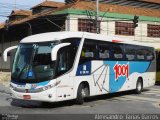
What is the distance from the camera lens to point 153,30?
57.4 m

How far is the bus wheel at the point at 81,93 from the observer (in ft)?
56.6

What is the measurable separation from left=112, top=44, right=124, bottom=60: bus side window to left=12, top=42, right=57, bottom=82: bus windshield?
4.72 metres

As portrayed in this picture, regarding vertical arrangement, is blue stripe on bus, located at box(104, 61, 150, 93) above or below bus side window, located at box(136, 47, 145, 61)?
below

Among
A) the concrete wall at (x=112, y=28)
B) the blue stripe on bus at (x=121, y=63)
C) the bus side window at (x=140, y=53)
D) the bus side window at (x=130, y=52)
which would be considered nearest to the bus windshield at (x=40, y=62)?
the blue stripe on bus at (x=121, y=63)

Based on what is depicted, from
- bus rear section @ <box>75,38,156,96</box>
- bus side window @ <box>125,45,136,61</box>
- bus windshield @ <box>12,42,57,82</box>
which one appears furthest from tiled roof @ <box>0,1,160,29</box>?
bus windshield @ <box>12,42,57,82</box>

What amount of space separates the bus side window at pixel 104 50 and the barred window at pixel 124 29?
33.9 metres

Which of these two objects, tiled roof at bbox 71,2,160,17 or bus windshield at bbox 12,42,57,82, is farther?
tiled roof at bbox 71,2,160,17

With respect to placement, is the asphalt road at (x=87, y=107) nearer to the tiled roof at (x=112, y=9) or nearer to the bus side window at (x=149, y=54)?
the bus side window at (x=149, y=54)

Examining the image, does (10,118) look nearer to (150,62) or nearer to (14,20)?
(150,62)

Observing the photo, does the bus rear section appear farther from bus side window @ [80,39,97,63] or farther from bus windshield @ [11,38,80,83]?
bus windshield @ [11,38,80,83]

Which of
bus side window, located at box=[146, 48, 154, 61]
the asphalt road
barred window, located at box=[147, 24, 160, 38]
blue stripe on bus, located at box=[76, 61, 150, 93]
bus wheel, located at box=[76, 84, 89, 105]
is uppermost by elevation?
barred window, located at box=[147, 24, 160, 38]

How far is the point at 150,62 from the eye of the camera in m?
24.4

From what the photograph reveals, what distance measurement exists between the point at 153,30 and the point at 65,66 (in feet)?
139

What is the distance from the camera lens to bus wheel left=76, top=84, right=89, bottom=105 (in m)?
17.2
